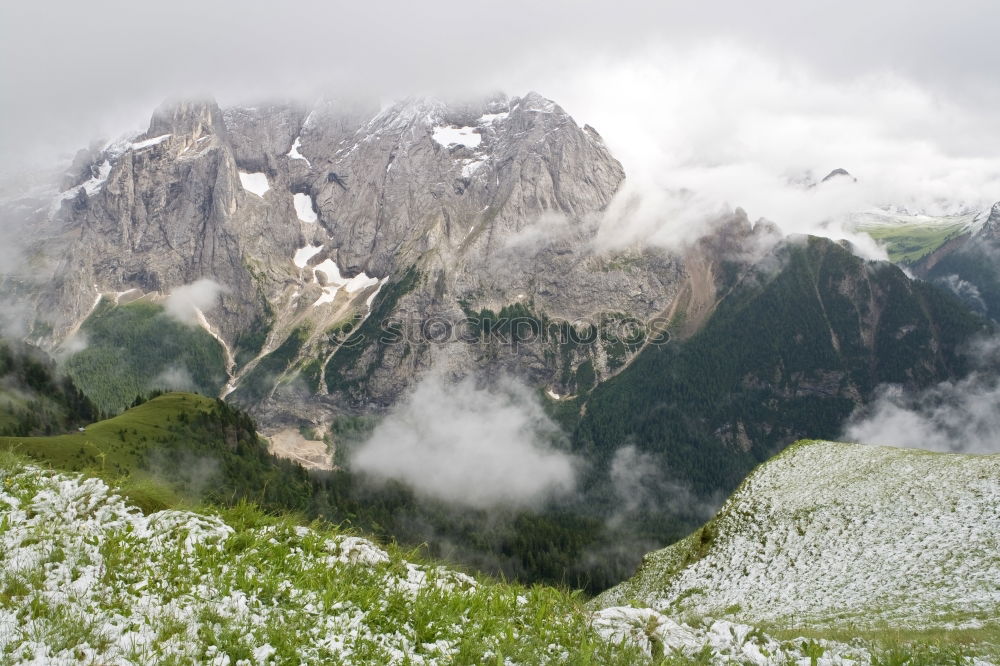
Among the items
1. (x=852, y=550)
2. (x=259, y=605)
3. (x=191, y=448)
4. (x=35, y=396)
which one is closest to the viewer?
(x=259, y=605)

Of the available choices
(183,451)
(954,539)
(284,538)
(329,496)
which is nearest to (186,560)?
(284,538)

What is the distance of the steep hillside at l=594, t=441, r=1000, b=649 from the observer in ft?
76.9

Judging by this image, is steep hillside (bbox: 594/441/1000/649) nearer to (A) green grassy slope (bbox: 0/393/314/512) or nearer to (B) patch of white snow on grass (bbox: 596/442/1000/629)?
(B) patch of white snow on grass (bbox: 596/442/1000/629)

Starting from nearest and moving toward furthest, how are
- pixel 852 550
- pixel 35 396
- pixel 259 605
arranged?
pixel 259 605 → pixel 852 550 → pixel 35 396

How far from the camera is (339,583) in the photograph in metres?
11.8

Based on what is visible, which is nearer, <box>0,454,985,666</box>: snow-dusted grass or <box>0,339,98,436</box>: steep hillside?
<box>0,454,985,666</box>: snow-dusted grass

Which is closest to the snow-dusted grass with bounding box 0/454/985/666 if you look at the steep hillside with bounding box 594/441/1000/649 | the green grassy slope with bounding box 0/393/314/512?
the steep hillside with bounding box 594/441/1000/649

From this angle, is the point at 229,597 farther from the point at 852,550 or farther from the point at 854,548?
the point at 854,548

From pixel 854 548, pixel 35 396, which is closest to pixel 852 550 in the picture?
pixel 854 548

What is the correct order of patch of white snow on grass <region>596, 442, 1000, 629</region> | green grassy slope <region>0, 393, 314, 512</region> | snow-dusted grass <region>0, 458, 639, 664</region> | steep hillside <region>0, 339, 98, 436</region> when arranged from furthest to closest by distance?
steep hillside <region>0, 339, 98, 436</region>
green grassy slope <region>0, 393, 314, 512</region>
patch of white snow on grass <region>596, 442, 1000, 629</region>
snow-dusted grass <region>0, 458, 639, 664</region>

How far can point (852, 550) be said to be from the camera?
29.7 m

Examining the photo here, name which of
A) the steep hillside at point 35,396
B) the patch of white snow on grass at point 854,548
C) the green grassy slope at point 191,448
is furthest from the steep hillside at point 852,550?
the steep hillside at point 35,396

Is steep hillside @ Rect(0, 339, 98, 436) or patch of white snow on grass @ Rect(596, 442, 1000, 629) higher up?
steep hillside @ Rect(0, 339, 98, 436)

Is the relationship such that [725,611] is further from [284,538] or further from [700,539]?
[284,538]
